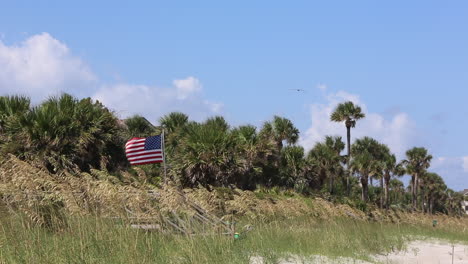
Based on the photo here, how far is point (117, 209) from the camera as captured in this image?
7691mm

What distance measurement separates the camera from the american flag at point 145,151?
24.4 meters

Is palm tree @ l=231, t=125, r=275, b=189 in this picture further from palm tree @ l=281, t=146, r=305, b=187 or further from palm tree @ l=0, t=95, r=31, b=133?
palm tree @ l=0, t=95, r=31, b=133

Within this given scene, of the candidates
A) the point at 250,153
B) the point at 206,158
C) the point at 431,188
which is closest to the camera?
the point at 206,158

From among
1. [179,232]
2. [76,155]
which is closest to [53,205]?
[179,232]

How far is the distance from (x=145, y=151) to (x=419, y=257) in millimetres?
11935

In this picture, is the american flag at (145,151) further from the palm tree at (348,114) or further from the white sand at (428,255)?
the palm tree at (348,114)

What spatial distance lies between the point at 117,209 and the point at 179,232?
1246 millimetres

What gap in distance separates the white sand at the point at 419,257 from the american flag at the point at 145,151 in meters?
10.3

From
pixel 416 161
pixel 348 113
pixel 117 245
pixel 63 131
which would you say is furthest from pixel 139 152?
pixel 416 161

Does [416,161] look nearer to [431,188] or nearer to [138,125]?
[431,188]

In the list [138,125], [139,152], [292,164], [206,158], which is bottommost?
[139,152]

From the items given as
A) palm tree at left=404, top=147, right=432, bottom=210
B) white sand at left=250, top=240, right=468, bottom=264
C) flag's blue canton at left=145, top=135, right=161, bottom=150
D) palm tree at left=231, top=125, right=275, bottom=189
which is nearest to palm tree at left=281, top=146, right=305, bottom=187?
palm tree at left=231, top=125, right=275, bottom=189

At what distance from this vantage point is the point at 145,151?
24.4 meters

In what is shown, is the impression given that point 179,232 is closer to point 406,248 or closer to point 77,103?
A: point 406,248
